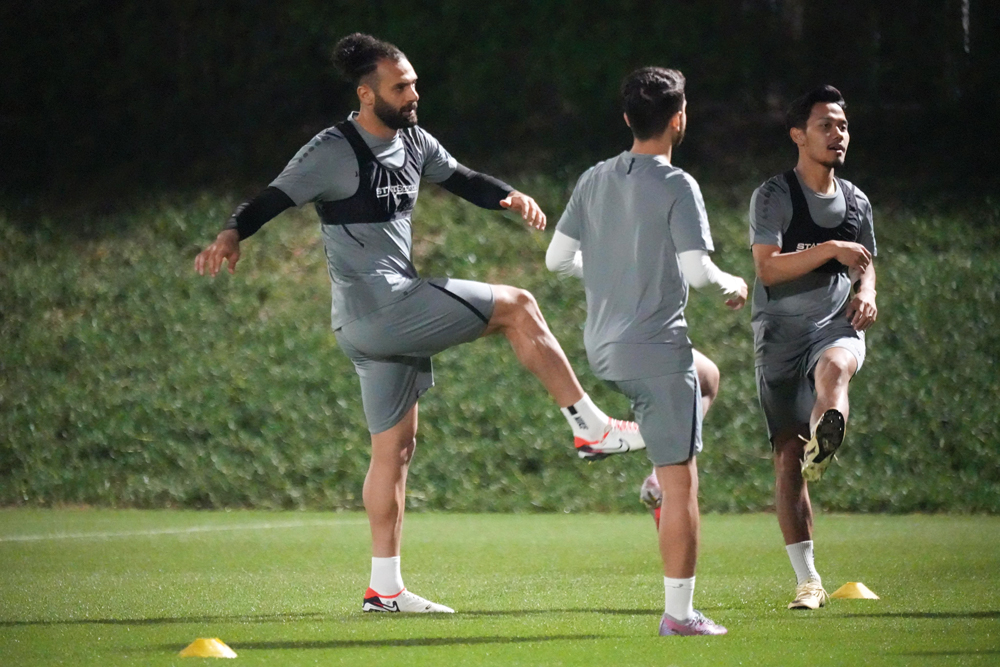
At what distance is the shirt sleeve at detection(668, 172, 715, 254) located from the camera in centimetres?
432

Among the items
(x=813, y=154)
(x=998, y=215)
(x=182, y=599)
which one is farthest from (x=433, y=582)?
(x=998, y=215)

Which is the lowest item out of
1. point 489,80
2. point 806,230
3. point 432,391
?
point 432,391

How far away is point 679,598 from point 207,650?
1.55 m

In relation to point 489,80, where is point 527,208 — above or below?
below

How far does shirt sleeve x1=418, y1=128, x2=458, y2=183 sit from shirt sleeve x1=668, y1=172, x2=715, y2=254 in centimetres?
153

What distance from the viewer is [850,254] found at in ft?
17.0

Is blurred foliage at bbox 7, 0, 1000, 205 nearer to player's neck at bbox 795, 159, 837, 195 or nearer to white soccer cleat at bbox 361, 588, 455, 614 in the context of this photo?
player's neck at bbox 795, 159, 837, 195

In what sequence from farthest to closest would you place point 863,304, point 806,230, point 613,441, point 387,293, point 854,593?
point 854,593, point 806,230, point 863,304, point 387,293, point 613,441

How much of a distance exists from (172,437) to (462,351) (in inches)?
102

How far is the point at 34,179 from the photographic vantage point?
14.6 meters

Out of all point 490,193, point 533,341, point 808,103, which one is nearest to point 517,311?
point 533,341

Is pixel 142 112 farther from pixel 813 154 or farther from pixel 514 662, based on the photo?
pixel 514 662

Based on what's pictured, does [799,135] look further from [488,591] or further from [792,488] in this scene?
[488,591]

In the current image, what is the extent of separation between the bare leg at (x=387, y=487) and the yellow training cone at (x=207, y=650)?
117 cm
